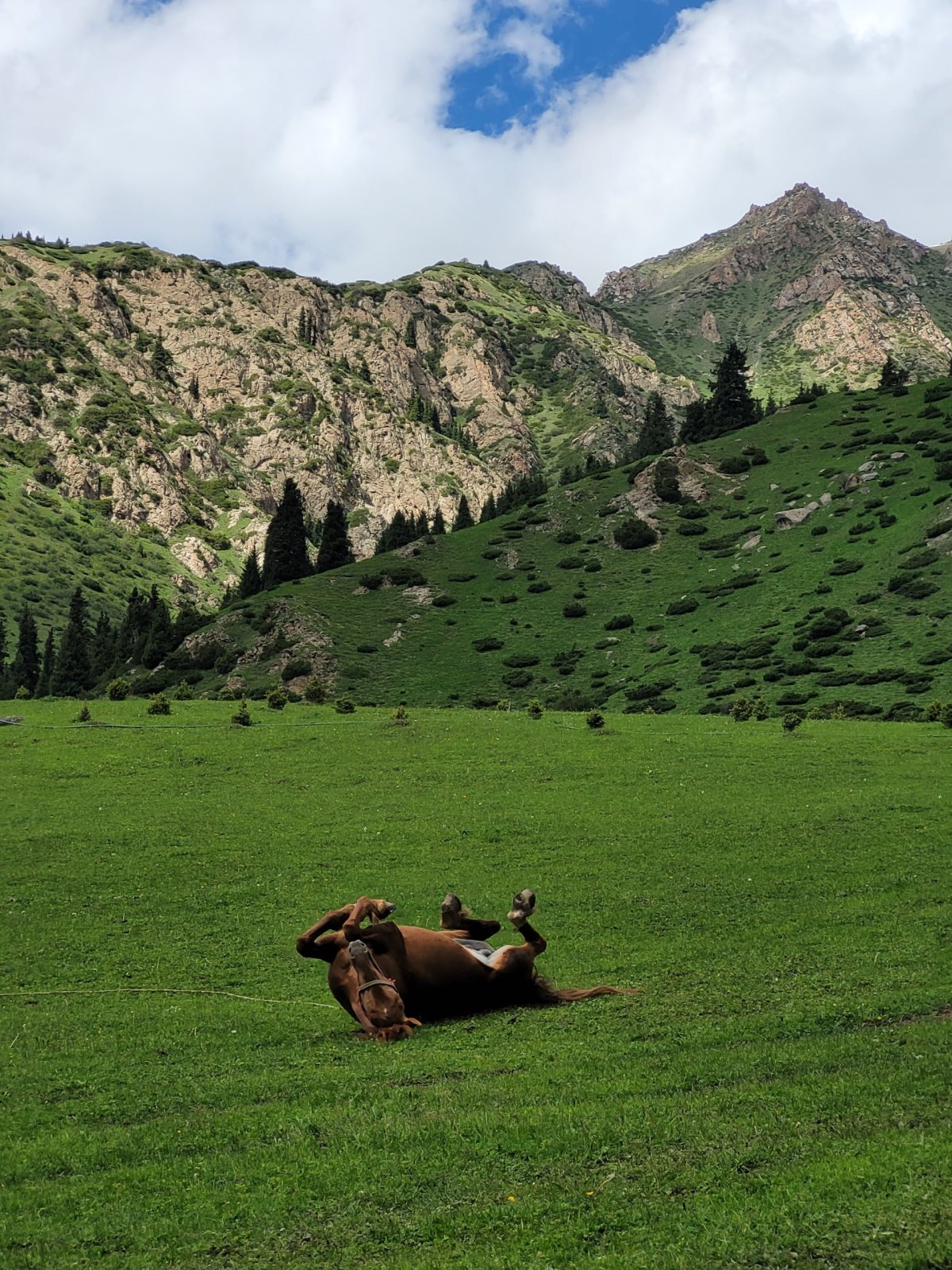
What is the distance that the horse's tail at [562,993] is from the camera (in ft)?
58.2

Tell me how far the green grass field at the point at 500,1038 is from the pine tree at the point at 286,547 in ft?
315

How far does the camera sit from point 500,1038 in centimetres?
1547

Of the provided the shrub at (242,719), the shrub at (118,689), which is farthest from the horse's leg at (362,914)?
the shrub at (118,689)

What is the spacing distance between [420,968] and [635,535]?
12054cm

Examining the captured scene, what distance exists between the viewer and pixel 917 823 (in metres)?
33.6

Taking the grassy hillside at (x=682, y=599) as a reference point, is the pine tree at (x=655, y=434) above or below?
above

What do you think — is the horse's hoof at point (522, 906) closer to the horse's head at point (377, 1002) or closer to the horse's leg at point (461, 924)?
the horse's leg at point (461, 924)

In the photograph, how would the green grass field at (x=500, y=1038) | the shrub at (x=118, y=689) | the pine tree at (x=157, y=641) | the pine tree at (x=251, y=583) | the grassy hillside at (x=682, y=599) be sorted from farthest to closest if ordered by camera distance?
the pine tree at (x=251, y=583)
the pine tree at (x=157, y=641)
the grassy hillside at (x=682, y=599)
the shrub at (x=118, y=689)
the green grass field at (x=500, y=1038)

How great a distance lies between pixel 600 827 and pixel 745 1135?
2564 cm

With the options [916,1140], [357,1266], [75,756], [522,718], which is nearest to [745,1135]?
[916,1140]

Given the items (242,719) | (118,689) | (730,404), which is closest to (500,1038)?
(242,719)

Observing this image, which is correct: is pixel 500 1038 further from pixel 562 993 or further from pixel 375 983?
pixel 562 993

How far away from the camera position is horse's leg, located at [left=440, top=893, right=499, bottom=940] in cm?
1777

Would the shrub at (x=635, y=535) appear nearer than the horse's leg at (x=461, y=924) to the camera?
No
